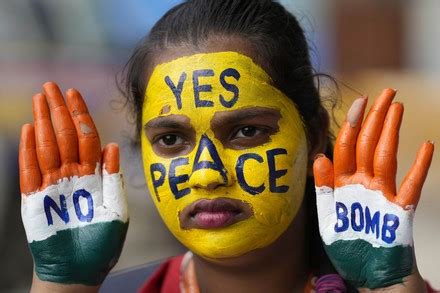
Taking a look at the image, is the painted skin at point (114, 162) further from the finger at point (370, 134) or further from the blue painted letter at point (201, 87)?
the blue painted letter at point (201, 87)

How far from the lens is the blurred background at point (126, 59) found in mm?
5859

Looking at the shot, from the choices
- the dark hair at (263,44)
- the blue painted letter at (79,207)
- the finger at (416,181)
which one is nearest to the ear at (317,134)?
the dark hair at (263,44)

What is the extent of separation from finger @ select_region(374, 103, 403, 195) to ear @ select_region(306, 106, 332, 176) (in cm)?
42

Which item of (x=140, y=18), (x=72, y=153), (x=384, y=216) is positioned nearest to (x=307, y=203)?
(x=384, y=216)

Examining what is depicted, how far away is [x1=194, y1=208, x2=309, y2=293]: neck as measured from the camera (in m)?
2.72

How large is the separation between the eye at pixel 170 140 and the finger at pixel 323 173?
458 millimetres

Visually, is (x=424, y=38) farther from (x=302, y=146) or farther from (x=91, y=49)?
(x=302, y=146)

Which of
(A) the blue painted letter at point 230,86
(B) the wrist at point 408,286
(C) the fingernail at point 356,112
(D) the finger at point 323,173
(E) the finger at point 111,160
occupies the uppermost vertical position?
(A) the blue painted letter at point 230,86

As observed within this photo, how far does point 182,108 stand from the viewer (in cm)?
263

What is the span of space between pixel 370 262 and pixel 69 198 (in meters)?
0.91

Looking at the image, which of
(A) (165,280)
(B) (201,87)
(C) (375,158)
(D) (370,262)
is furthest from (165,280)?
(C) (375,158)

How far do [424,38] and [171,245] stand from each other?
9.53ft

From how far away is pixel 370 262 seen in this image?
7.89ft

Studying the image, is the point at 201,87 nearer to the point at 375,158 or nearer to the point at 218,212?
the point at 218,212
